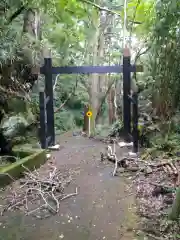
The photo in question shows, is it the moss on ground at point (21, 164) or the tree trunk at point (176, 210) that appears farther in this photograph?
the moss on ground at point (21, 164)

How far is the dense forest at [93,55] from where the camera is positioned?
5562mm

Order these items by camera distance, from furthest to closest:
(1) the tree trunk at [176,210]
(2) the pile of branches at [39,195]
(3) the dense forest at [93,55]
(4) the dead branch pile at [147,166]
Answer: (3) the dense forest at [93,55], (4) the dead branch pile at [147,166], (2) the pile of branches at [39,195], (1) the tree trunk at [176,210]

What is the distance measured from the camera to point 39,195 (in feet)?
11.9

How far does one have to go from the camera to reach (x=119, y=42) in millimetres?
10594

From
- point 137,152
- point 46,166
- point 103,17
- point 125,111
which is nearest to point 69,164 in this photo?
point 46,166

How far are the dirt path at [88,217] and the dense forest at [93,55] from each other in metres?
0.66

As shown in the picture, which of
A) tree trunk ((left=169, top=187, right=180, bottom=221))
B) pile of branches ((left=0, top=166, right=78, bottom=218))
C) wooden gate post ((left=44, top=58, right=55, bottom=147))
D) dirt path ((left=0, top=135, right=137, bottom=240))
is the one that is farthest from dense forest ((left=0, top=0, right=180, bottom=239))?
pile of branches ((left=0, top=166, right=78, bottom=218))

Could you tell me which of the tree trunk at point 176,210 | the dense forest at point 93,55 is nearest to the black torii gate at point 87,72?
the dense forest at point 93,55

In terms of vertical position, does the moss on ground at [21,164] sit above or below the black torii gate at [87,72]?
below

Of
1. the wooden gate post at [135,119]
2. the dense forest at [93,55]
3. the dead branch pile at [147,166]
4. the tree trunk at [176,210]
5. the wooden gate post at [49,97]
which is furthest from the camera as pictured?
the wooden gate post at [49,97]

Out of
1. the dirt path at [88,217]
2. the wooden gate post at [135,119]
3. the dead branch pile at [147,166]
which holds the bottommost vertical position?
the dirt path at [88,217]

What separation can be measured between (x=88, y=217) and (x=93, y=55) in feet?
23.3

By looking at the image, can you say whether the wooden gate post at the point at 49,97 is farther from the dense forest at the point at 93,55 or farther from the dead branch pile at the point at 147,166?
the dead branch pile at the point at 147,166

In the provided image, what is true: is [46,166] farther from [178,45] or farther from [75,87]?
[75,87]
